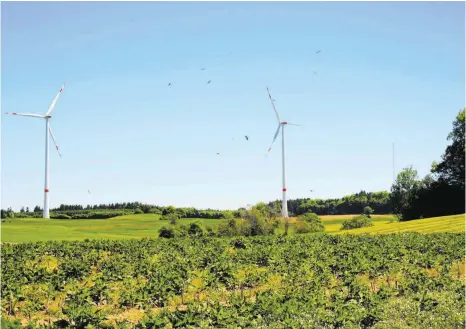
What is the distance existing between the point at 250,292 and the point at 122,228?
286ft

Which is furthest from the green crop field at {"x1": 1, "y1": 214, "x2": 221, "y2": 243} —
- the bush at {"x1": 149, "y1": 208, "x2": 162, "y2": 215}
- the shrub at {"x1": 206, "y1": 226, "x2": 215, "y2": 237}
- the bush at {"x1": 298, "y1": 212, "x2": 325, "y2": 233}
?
the bush at {"x1": 298, "y1": 212, "x2": 325, "y2": 233}

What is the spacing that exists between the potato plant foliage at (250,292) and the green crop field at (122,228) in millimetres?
31201

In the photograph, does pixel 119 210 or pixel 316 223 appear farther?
pixel 119 210

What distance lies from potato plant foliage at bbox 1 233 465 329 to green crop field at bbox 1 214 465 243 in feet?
102

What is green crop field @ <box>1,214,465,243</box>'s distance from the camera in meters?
65.8

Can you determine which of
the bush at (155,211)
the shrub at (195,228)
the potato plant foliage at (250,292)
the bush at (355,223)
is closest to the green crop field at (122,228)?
the bush at (355,223)

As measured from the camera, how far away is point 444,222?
66.0 m

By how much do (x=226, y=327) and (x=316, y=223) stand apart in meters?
79.3

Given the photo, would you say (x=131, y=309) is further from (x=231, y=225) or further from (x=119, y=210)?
(x=119, y=210)

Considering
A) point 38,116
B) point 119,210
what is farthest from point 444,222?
point 119,210

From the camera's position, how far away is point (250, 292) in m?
22.4

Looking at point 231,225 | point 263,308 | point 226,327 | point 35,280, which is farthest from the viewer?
point 231,225

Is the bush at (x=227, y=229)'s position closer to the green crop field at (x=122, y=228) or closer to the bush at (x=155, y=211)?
the green crop field at (x=122, y=228)

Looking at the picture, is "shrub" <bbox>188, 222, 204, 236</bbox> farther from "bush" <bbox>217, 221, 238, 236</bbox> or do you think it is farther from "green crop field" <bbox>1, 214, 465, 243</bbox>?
"green crop field" <bbox>1, 214, 465, 243</bbox>
